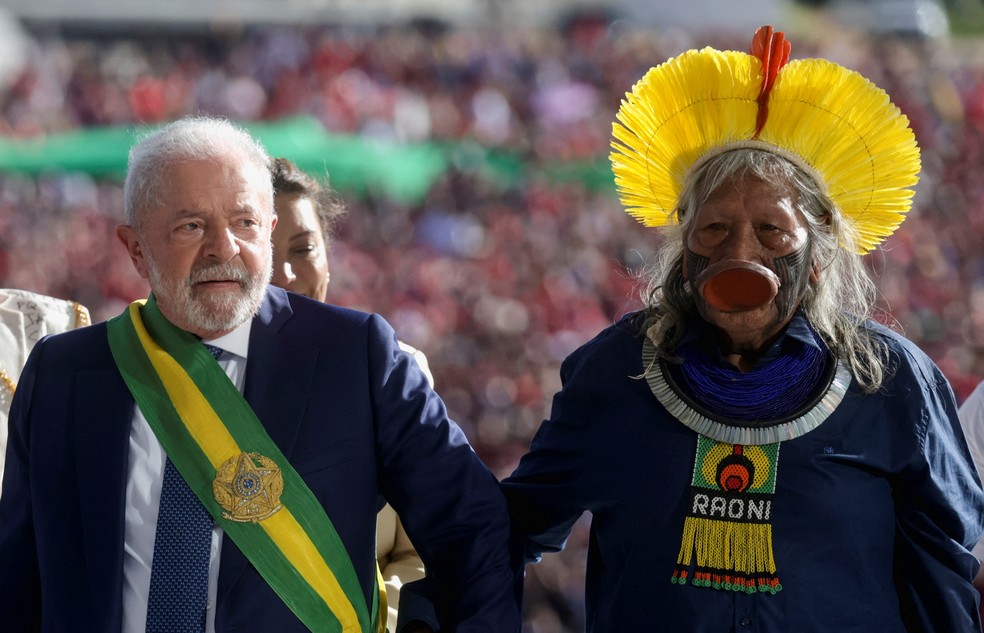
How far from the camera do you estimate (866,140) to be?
9.58 feet

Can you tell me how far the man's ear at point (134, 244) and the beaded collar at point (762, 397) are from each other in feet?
3.50

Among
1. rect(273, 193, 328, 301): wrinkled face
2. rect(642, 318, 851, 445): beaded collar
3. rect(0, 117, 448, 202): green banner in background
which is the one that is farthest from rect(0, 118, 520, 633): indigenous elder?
rect(0, 117, 448, 202): green banner in background

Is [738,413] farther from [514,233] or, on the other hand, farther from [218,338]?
[514,233]

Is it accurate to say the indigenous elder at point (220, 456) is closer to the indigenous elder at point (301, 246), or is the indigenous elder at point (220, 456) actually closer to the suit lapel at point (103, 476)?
the suit lapel at point (103, 476)

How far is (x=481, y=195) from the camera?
53.4 ft

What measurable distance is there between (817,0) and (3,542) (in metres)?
33.6

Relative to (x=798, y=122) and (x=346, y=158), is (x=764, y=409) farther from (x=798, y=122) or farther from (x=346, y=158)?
(x=346, y=158)

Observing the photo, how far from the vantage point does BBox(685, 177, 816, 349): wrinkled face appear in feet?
9.15

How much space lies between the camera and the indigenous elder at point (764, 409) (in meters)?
2.72

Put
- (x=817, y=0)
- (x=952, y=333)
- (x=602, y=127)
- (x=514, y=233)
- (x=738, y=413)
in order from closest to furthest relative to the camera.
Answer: (x=738, y=413) → (x=952, y=333) → (x=514, y=233) → (x=602, y=127) → (x=817, y=0)

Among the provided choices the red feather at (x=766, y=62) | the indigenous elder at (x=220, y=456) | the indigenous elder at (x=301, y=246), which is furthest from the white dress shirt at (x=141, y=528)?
the red feather at (x=766, y=62)

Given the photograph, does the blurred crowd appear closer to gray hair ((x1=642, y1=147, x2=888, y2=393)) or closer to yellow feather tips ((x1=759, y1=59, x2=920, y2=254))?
gray hair ((x1=642, y1=147, x2=888, y2=393))

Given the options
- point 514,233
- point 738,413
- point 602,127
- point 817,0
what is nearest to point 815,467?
point 738,413

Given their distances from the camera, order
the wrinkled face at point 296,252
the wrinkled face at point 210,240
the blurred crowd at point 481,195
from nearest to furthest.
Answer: the wrinkled face at point 210,240
the wrinkled face at point 296,252
the blurred crowd at point 481,195
